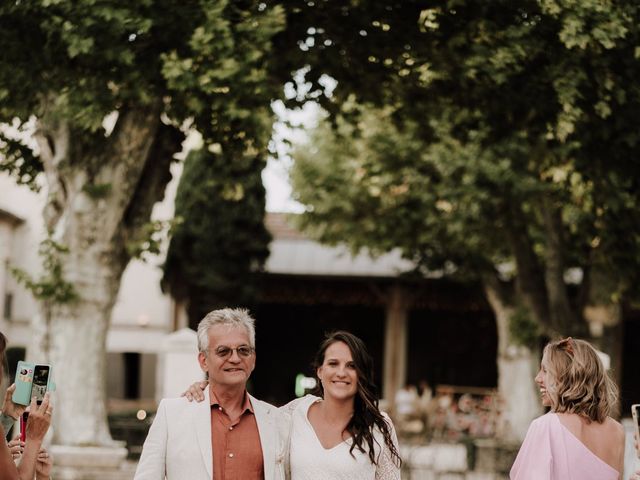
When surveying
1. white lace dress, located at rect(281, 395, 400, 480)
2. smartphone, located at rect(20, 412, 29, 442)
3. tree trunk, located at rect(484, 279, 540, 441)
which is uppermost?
tree trunk, located at rect(484, 279, 540, 441)

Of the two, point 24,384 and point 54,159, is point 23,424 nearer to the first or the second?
point 24,384

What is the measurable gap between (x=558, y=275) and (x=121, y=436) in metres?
8.29

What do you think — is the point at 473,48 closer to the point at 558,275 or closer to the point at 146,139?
the point at 146,139

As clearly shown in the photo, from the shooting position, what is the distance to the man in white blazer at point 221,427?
5.83 m

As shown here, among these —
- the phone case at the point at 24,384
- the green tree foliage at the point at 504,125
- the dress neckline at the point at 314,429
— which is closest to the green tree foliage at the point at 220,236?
the green tree foliage at the point at 504,125

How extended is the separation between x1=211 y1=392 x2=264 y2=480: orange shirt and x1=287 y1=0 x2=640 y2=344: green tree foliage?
6.83 meters

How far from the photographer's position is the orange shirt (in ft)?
19.2

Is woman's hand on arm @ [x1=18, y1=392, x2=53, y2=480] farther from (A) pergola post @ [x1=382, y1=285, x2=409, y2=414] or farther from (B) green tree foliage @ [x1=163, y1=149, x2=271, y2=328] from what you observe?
(A) pergola post @ [x1=382, y1=285, x2=409, y2=414]

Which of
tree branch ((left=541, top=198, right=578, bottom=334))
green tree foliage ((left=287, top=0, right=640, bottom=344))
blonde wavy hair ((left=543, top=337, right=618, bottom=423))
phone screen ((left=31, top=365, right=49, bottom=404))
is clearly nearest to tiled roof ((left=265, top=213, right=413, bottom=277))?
green tree foliage ((left=287, top=0, right=640, bottom=344))

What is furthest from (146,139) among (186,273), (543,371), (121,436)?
(186,273)

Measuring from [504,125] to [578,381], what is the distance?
9.44m

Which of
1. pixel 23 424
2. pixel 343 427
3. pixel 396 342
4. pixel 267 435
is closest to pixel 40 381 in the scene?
pixel 23 424

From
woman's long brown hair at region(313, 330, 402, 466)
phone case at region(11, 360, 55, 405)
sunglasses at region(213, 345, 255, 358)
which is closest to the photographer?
phone case at region(11, 360, 55, 405)

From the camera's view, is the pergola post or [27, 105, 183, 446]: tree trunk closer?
[27, 105, 183, 446]: tree trunk
